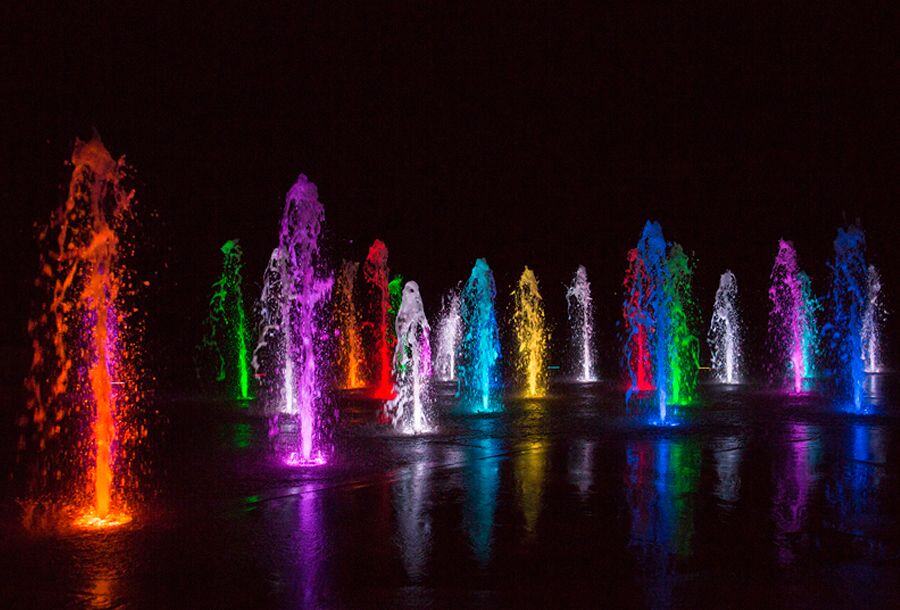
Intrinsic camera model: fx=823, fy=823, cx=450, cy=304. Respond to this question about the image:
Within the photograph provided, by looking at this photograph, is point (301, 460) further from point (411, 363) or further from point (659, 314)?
point (659, 314)

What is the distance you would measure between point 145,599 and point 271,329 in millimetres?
20081

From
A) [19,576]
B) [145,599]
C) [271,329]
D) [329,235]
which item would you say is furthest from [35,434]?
[271,329]

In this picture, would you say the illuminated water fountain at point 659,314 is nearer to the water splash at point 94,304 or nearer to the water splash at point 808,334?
the water splash at point 808,334

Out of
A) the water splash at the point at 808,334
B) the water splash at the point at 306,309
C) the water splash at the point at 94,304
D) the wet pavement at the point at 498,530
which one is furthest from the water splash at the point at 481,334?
the water splash at the point at 94,304

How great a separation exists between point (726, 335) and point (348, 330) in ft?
41.4

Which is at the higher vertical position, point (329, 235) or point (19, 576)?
point (329, 235)

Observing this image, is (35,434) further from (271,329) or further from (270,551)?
(271,329)

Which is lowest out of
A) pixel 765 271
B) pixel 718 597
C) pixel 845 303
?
pixel 718 597

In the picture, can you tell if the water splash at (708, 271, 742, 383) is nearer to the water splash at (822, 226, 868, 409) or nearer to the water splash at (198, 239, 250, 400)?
the water splash at (822, 226, 868, 409)

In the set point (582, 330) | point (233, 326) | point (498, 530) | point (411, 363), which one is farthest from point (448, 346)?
point (498, 530)

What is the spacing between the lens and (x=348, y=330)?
26375mm

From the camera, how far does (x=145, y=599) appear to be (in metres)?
4.91

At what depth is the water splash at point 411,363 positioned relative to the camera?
13906mm

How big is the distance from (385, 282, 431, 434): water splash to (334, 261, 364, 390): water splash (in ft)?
30.9
